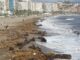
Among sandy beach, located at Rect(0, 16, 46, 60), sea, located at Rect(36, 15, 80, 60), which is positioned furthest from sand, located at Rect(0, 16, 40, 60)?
sea, located at Rect(36, 15, 80, 60)

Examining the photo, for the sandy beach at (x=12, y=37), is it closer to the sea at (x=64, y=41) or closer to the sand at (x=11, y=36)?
the sand at (x=11, y=36)

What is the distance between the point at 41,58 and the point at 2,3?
10010 cm

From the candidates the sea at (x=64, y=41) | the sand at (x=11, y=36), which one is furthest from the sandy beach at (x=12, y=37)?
the sea at (x=64, y=41)

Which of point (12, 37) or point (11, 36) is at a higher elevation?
point (12, 37)

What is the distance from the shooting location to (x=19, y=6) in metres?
157

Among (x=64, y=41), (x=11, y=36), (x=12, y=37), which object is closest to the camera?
(x=12, y=37)

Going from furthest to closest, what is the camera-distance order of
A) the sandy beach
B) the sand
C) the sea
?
the sea < the sand < the sandy beach

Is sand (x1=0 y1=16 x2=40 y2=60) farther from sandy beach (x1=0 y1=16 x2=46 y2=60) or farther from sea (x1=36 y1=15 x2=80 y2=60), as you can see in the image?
sea (x1=36 y1=15 x2=80 y2=60)

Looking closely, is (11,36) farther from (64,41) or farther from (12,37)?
(64,41)

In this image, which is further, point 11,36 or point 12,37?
point 11,36

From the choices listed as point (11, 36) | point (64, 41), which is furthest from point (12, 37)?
point (64, 41)

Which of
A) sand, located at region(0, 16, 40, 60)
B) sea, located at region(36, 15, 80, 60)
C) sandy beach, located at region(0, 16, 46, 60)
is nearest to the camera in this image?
sandy beach, located at region(0, 16, 46, 60)

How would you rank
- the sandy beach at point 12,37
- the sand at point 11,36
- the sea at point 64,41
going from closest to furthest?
1. the sandy beach at point 12,37
2. the sand at point 11,36
3. the sea at point 64,41

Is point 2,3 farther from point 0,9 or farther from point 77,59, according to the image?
point 77,59
